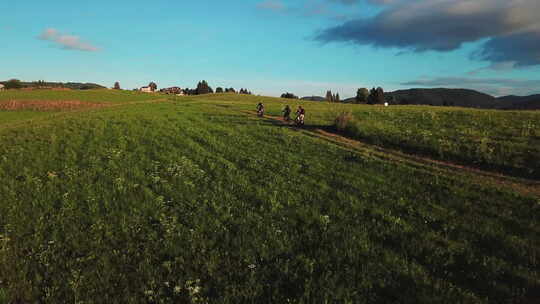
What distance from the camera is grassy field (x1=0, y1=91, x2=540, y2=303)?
23.1 feet

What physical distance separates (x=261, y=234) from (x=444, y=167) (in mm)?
14213

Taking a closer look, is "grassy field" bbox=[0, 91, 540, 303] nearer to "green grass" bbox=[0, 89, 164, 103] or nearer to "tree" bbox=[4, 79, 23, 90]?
"green grass" bbox=[0, 89, 164, 103]

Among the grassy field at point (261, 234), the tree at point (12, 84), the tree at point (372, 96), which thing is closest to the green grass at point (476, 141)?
the grassy field at point (261, 234)

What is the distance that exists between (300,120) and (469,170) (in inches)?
897

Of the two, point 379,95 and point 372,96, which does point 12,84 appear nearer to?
point 372,96

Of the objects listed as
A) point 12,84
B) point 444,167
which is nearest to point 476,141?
point 444,167

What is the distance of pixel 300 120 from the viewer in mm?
38469

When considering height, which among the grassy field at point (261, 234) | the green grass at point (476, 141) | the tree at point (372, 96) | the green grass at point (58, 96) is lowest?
the grassy field at point (261, 234)

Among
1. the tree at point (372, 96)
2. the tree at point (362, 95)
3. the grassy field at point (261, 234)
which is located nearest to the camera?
the grassy field at point (261, 234)

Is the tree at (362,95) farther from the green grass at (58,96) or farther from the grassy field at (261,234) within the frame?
the grassy field at (261,234)

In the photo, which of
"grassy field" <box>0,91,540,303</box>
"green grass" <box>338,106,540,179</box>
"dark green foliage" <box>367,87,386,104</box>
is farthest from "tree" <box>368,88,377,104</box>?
"grassy field" <box>0,91,540,303</box>

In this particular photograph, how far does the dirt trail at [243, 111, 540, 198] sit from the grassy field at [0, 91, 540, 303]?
64 centimetres

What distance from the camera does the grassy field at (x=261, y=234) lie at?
7.05 meters

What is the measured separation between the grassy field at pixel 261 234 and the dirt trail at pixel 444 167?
642mm
